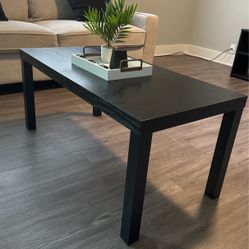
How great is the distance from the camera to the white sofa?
2.10 metres

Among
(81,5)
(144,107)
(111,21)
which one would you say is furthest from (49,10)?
(144,107)

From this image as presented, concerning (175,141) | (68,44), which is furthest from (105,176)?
(68,44)

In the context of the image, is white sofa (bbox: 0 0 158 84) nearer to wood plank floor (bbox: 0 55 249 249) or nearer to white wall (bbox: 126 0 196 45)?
wood plank floor (bbox: 0 55 249 249)

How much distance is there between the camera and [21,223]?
3.68 ft

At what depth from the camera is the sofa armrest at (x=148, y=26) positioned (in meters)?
2.77

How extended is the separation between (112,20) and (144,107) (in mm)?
442

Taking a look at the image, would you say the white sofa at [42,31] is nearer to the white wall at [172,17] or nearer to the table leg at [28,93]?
Result: the table leg at [28,93]

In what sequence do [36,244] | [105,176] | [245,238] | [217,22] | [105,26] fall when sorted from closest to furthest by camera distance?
[36,244] < [245,238] < [105,26] < [105,176] < [217,22]

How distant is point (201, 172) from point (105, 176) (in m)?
0.49

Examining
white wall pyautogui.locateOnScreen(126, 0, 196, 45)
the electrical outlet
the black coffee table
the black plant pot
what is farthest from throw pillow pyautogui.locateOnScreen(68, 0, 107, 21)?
the electrical outlet

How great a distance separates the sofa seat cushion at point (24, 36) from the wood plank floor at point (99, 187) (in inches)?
17.4

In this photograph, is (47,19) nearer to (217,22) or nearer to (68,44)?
(68,44)

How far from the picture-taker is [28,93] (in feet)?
5.59

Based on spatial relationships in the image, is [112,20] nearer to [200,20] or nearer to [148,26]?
[148,26]
